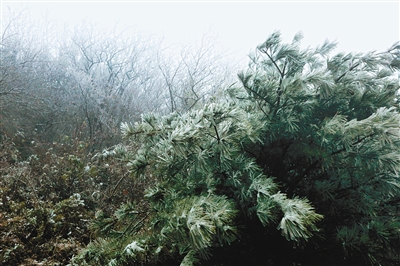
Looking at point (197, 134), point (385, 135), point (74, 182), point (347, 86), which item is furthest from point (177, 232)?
point (74, 182)

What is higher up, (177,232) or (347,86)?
(347,86)

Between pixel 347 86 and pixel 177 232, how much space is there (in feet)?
3.84

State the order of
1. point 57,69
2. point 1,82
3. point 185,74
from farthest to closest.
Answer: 1. point 57,69
2. point 185,74
3. point 1,82

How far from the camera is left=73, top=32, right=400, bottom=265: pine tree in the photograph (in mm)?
1543

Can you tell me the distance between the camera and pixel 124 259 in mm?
1609

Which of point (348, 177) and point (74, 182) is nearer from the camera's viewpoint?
point (348, 177)

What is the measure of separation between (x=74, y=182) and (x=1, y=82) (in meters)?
3.24

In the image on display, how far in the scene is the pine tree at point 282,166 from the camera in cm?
154

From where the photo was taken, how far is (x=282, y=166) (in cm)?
190

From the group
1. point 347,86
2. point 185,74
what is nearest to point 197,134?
point 347,86

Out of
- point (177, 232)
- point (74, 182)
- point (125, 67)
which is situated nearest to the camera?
point (177, 232)

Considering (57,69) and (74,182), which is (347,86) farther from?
(57,69)

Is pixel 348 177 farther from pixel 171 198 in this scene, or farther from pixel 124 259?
pixel 124 259

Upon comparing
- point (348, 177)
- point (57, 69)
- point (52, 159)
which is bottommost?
point (348, 177)
